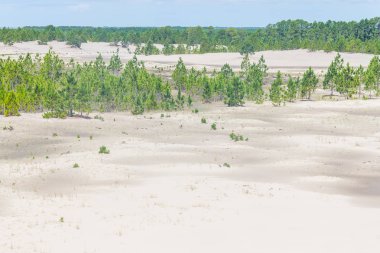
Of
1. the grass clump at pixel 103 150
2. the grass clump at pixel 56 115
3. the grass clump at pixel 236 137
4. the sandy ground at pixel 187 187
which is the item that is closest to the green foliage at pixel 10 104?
the sandy ground at pixel 187 187

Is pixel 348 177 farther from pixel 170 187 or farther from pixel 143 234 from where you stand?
pixel 143 234

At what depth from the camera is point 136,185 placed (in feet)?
149

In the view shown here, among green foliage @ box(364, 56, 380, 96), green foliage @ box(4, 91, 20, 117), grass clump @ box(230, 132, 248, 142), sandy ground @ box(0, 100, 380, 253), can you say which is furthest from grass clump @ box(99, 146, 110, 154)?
green foliage @ box(364, 56, 380, 96)

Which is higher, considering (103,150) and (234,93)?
(234,93)

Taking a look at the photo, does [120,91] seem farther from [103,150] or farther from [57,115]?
[103,150]

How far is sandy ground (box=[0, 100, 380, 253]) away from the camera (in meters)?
31.7

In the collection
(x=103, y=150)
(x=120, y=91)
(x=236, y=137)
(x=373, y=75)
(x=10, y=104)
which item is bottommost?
(x=103, y=150)

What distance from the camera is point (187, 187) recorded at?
4472cm

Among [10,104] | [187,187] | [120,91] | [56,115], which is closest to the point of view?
[187,187]

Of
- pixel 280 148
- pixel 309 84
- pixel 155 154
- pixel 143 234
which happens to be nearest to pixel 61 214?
pixel 143 234

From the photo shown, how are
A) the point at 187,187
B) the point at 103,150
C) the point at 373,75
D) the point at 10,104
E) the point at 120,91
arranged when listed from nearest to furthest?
the point at 187,187 < the point at 103,150 < the point at 10,104 < the point at 120,91 < the point at 373,75

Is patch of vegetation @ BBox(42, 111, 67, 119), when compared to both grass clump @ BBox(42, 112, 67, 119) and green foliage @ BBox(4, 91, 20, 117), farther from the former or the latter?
green foliage @ BBox(4, 91, 20, 117)

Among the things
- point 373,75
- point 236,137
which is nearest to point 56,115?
point 236,137

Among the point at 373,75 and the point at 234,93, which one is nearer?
the point at 234,93
